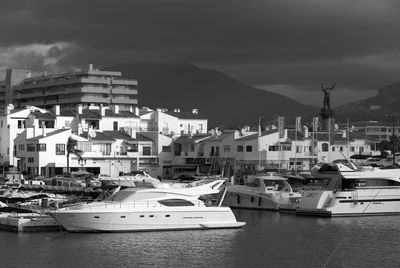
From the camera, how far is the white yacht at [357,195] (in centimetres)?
6612

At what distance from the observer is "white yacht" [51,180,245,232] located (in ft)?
171

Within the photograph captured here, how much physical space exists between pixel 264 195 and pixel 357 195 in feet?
36.3

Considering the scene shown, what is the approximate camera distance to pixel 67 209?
52781 millimetres

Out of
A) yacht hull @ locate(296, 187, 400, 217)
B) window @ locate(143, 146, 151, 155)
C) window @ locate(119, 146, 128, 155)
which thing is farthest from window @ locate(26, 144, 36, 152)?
yacht hull @ locate(296, 187, 400, 217)

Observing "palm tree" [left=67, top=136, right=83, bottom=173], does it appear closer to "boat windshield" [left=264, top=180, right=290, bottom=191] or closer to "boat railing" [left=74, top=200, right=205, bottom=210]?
"boat windshield" [left=264, top=180, right=290, bottom=191]

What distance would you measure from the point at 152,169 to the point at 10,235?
7182 cm

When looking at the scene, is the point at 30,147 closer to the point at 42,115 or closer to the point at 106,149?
the point at 42,115

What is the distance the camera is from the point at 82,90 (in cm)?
17625

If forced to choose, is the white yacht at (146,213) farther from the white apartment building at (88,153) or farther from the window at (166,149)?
the window at (166,149)

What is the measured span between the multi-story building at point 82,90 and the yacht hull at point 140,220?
122301mm

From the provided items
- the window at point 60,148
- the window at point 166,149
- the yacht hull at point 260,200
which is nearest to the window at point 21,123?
the window at point 60,148

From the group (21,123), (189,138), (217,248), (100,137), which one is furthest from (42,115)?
(217,248)

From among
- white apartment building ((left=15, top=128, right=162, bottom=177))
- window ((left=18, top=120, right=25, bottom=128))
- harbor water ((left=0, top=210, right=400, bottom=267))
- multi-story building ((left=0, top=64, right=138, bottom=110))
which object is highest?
multi-story building ((left=0, top=64, right=138, bottom=110))

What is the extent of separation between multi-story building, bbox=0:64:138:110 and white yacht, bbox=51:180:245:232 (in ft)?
400
